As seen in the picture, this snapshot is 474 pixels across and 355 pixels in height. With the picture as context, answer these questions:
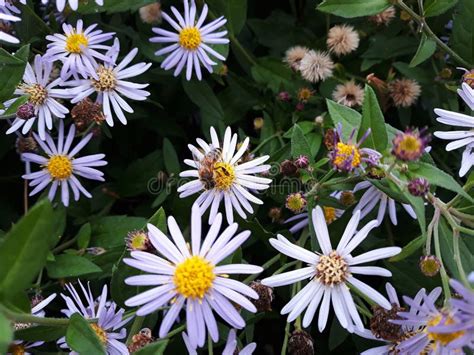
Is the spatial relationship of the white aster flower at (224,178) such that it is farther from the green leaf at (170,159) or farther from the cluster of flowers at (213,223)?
the green leaf at (170,159)

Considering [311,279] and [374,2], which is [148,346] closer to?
[311,279]

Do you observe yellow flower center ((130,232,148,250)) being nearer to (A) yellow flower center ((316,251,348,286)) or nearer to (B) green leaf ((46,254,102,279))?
(B) green leaf ((46,254,102,279))

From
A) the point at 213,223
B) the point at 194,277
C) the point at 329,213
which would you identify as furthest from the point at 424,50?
the point at 194,277

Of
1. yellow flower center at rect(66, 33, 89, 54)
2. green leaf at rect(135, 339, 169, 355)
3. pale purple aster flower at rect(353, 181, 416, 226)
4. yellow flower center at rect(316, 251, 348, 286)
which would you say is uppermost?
yellow flower center at rect(66, 33, 89, 54)

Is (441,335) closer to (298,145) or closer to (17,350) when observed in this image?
(298,145)

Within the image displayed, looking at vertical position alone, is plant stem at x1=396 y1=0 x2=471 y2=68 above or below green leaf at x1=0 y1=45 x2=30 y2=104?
above

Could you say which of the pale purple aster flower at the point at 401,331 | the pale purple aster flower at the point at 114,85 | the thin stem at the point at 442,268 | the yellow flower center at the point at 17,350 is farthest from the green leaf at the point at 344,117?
the yellow flower center at the point at 17,350

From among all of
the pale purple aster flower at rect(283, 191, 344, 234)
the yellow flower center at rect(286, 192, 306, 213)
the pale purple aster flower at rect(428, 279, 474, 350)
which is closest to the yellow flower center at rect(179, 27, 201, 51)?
the pale purple aster flower at rect(283, 191, 344, 234)
